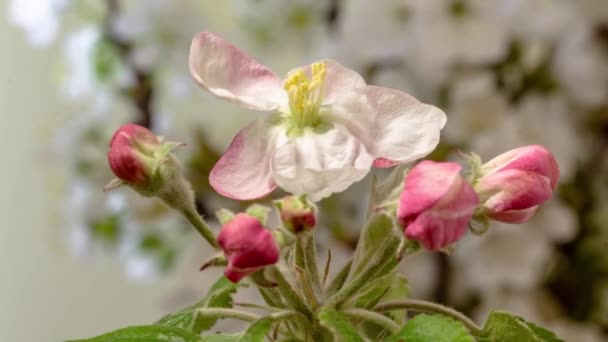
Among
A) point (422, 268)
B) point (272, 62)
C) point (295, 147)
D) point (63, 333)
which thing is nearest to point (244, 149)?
point (295, 147)

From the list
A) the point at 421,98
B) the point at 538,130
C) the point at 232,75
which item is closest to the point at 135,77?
the point at 421,98

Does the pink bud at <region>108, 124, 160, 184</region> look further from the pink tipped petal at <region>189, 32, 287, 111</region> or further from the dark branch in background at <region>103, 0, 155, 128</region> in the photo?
the dark branch in background at <region>103, 0, 155, 128</region>

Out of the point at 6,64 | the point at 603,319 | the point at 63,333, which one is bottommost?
the point at 603,319

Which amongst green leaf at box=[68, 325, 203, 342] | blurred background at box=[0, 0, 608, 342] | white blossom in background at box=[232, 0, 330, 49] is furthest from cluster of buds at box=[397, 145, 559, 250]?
white blossom in background at box=[232, 0, 330, 49]

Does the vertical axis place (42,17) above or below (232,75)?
above

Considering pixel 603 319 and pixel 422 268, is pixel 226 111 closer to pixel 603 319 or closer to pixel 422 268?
pixel 422 268

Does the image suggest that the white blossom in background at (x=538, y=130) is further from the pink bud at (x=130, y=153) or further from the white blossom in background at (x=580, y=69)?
the pink bud at (x=130, y=153)

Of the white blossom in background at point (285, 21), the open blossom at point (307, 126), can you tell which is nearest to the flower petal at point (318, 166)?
the open blossom at point (307, 126)

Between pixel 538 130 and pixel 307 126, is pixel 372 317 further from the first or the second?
pixel 538 130
